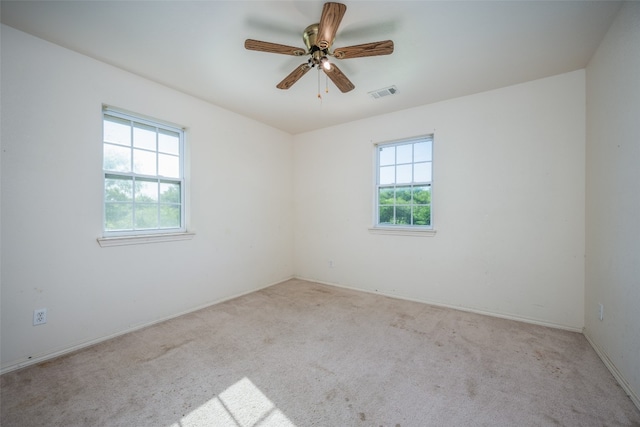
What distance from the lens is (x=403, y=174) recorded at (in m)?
3.72

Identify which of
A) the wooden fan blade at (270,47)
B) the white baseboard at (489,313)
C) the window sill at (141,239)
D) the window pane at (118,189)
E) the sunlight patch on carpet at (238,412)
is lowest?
the sunlight patch on carpet at (238,412)

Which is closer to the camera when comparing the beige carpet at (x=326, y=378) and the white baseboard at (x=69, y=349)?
the beige carpet at (x=326, y=378)

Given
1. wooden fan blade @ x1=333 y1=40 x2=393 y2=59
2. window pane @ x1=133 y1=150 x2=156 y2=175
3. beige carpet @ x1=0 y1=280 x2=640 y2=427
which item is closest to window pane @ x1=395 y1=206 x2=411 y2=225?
beige carpet @ x1=0 y1=280 x2=640 y2=427

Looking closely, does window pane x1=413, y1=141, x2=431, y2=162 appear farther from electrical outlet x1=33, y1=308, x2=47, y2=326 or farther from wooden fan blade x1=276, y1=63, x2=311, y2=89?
electrical outlet x1=33, y1=308, x2=47, y2=326

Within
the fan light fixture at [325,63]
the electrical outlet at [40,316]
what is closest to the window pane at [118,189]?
the electrical outlet at [40,316]

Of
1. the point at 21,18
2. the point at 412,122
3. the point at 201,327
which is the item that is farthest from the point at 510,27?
the point at 201,327

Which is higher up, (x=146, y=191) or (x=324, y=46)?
(x=324, y=46)

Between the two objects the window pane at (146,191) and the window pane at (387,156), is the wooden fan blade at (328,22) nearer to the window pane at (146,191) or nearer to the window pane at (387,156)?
the window pane at (387,156)

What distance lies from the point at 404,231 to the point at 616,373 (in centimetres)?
218

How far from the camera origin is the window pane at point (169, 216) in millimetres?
3027

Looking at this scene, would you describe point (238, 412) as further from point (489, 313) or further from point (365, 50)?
point (489, 313)

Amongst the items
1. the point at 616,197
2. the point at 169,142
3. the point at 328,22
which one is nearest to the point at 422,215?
the point at 616,197

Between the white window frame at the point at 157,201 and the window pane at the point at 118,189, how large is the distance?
3 cm

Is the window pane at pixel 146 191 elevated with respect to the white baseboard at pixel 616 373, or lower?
elevated
